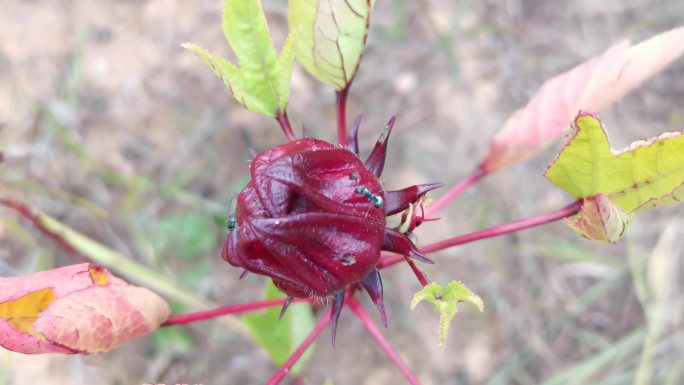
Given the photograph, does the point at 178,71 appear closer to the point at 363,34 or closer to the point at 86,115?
the point at 86,115

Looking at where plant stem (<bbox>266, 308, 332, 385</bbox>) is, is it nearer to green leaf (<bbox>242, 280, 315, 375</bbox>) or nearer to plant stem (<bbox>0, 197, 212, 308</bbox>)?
green leaf (<bbox>242, 280, 315, 375</bbox>)

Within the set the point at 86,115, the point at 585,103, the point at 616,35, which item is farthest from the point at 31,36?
the point at 616,35

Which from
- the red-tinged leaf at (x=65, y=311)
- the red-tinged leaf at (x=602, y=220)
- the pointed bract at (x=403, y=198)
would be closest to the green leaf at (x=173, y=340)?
the red-tinged leaf at (x=65, y=311)

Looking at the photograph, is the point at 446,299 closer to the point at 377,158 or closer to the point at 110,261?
the point at 377,158

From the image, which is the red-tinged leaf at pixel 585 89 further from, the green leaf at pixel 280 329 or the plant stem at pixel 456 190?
the green leaf at pixel 280 329

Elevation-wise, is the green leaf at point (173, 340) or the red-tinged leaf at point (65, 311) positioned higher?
the red-tinged leaf at point (65, 311)

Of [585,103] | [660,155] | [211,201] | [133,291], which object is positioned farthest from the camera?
[211,201]

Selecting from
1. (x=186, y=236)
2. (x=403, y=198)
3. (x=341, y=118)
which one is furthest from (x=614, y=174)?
(x=186, y=236)
